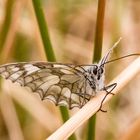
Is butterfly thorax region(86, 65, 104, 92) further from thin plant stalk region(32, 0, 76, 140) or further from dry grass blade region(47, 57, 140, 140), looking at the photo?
thin plant stalk region(32, 0, 76, 140)

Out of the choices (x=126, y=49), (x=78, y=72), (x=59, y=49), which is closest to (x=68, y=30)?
(x=59, y=49)

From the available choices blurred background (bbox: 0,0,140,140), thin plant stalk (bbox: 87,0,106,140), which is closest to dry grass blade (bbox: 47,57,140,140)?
thin plant stalk (bbox: 87,0,106,140)

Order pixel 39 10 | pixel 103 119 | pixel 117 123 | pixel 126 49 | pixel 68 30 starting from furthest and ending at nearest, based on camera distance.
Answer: pixel 68 30 < pixel 126 49 < pixel 103 119 < pixel 117 123 < pixel 39 10

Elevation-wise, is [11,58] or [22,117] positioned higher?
[11,58]

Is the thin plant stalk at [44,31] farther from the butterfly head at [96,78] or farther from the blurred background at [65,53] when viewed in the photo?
the blurred background at [65,53]

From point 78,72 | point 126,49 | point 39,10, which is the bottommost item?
point 126,49

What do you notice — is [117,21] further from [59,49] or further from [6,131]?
[6,131]
